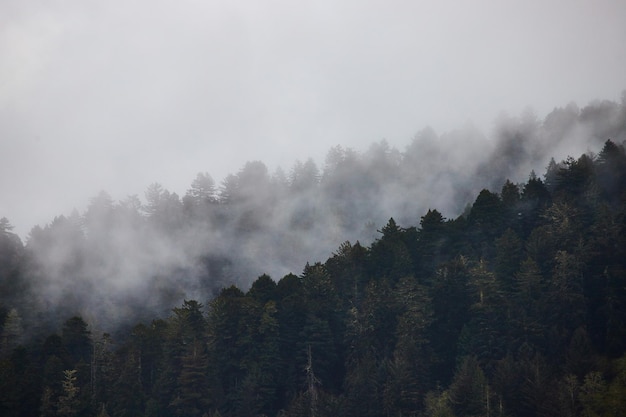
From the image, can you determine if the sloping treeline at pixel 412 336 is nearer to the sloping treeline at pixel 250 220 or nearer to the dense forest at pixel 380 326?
the dense forest at pixel 380 326

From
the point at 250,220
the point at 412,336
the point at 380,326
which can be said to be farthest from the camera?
the point at 250,220

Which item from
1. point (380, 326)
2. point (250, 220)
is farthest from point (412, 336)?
point (250, 220)

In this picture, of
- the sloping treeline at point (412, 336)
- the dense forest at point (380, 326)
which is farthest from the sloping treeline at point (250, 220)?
the sloping treeline at point (412, 336)

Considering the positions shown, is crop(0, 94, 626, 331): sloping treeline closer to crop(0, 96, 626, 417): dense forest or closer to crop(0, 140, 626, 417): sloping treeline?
crop(0, 96, 626, 417): dense forest

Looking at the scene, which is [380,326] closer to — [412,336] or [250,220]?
[412,336]

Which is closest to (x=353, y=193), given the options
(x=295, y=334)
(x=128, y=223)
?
(x=128, y=223)

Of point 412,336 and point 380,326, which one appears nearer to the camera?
point 412,336

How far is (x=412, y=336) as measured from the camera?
73.6 metres

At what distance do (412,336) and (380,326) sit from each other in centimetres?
482

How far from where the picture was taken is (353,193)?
12638 centimetres

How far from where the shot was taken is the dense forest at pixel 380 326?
6512 cm

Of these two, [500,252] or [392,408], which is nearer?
[392,408]

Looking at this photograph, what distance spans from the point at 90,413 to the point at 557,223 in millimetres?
55908

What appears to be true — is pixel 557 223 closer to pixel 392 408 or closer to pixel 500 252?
pixel 500 252
